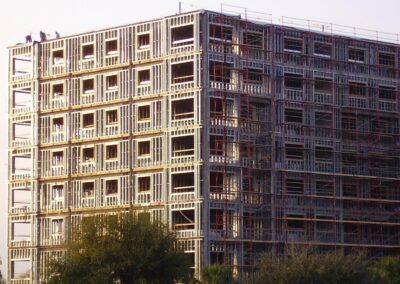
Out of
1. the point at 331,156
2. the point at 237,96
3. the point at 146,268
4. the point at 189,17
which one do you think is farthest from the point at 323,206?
the point at 146,268

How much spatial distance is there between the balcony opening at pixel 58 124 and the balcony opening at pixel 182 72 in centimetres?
1370

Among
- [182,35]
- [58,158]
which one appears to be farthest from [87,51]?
[182,35]

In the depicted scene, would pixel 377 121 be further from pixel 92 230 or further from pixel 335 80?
pixel 92 230

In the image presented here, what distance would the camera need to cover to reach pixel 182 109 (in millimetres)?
113000

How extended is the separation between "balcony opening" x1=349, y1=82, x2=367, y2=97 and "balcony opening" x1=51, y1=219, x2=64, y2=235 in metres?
27.6

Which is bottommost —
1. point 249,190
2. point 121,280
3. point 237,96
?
point 121,280

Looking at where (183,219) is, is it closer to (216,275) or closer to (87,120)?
(216,275)

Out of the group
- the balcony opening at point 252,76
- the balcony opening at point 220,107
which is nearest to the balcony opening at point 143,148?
the balcony opening at point 220,107

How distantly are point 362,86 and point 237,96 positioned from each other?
13.3 m

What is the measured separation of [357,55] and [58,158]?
27801mm

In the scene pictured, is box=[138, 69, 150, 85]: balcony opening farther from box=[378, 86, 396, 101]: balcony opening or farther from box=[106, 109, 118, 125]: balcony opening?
box=[378, 86, 396, 101]: balcony opening

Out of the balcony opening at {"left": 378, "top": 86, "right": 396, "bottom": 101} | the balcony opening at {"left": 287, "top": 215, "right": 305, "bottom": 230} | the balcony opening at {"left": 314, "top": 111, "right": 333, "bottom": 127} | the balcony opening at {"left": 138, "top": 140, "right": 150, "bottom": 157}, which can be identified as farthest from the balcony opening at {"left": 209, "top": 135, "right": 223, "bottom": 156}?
the balcony opening at {"left": 378, "top": 86, "right": 396, "bottom": 101}

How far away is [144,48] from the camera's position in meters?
116

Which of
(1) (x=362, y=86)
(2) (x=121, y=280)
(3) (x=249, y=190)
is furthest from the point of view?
(1) (x=362, y=86)
